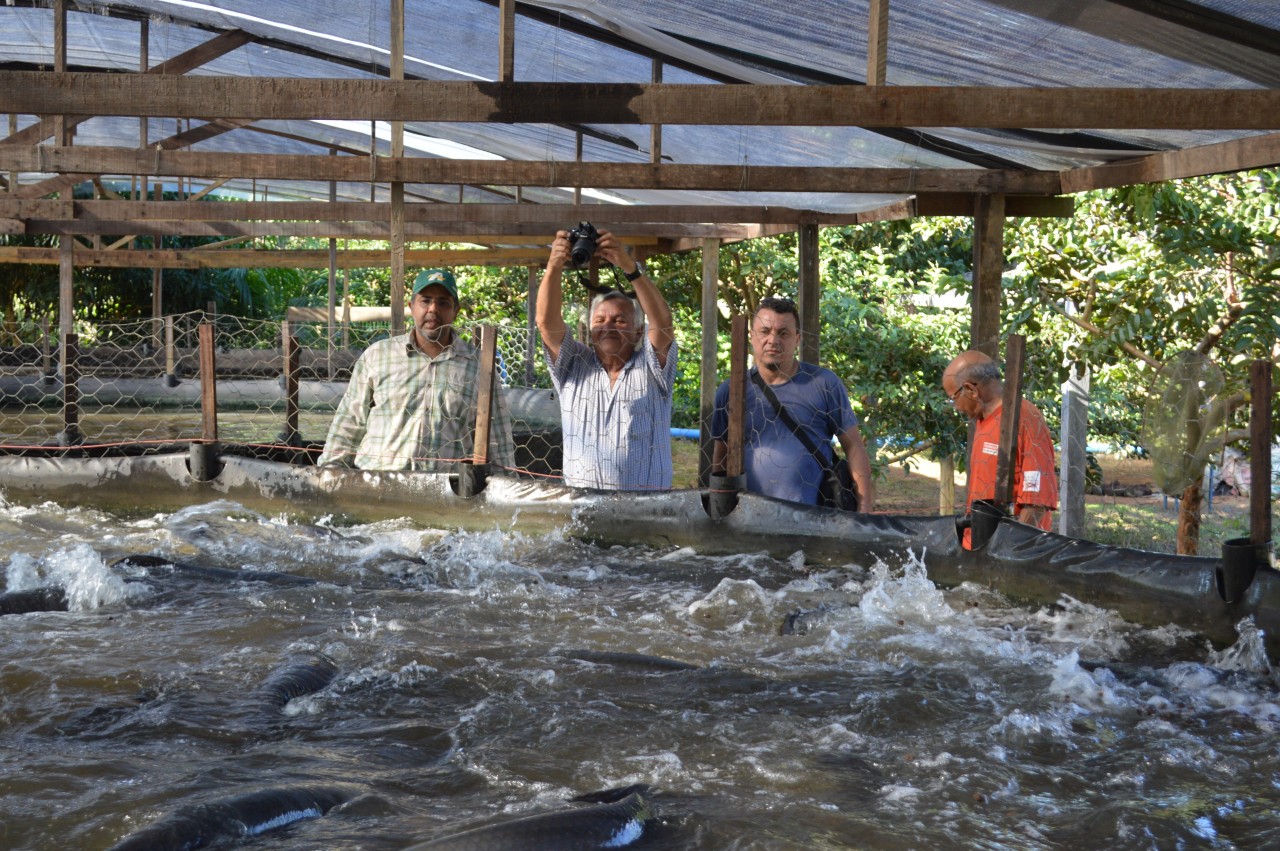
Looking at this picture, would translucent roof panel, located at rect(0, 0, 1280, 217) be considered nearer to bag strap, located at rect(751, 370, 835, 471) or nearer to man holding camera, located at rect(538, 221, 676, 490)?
man holding camera, located at rect(538, 221, 676, 490)

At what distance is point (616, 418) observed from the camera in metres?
5.33

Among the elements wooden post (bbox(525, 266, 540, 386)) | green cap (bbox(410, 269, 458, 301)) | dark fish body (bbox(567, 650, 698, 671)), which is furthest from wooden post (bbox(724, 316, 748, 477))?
wooden post (bbox(525, 266, 540, 386))

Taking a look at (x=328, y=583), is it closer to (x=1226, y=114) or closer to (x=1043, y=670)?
(x=1043, y=670)

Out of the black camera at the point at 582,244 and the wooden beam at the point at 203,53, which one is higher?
the wooden beam at the point at 203,53

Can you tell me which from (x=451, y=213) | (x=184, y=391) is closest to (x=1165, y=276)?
(x=451, y=213)

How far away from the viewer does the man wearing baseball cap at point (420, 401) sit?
18.9 feet

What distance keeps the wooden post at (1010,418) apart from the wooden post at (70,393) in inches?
219

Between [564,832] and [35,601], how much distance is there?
9.97 ft

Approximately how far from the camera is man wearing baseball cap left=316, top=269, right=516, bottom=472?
5766 mm

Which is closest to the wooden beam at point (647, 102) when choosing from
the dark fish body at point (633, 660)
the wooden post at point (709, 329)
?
the dark fish body at point (633, 660)

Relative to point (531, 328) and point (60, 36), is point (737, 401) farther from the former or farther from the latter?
point (531, 328)

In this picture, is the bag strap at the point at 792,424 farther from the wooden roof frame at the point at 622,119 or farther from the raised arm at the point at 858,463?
the wooden roof frame at the point at 622,119

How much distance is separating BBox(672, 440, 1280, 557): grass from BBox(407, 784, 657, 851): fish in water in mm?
6289

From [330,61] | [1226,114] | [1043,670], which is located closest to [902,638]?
[1043,670]
